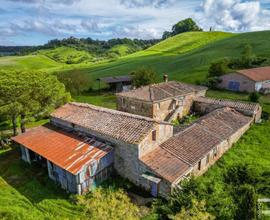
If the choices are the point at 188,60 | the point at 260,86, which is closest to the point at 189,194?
the point at 260,86

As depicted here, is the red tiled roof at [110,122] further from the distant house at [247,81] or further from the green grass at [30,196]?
the distant house at [247,81]

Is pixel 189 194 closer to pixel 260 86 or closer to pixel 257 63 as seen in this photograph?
pixel 260 86

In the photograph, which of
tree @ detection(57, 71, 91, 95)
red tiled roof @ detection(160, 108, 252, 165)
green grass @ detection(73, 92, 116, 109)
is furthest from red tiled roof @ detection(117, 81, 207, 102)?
tree @ detection(57, 71, 91, 95)

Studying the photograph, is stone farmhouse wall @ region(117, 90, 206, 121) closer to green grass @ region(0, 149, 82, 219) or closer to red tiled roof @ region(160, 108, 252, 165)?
red tiled roof @ region(160, 108, 252, 165)

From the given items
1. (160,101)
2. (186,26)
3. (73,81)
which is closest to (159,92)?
(160,101)

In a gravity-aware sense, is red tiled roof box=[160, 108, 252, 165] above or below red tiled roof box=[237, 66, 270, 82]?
below

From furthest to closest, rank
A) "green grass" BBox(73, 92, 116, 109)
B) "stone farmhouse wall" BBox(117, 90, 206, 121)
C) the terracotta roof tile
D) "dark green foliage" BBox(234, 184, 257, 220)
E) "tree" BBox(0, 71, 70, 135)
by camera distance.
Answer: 1. "green grass" BBox(73, 92, 116, 109)
2. "stone farmhouse wall" BBox(117, 90, 206, 121)
3. the terracotta roof tile
4. "tree" BBox(0, 71, 70, 135)
5. "dark green foliage" BBox(234, 184, 257, 220)

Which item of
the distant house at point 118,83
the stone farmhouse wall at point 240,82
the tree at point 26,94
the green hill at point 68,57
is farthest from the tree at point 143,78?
the green hill at point 68,57
